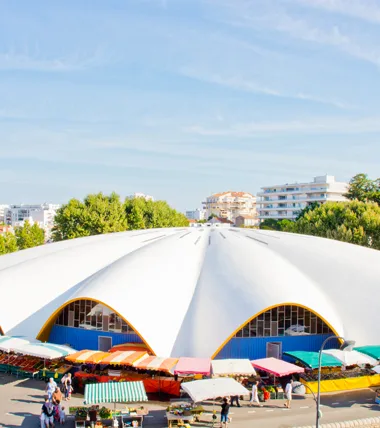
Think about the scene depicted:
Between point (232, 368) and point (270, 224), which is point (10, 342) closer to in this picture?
point (232, 368)

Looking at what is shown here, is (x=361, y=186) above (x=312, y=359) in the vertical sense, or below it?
above

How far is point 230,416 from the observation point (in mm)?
17594

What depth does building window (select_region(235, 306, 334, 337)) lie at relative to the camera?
2256 cm

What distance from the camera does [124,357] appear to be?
2053 cm

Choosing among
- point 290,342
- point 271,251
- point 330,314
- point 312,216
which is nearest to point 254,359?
point 290,342

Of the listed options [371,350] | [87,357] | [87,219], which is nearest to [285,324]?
[371,350]

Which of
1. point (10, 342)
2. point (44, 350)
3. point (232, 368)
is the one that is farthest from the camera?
point (10, 342)

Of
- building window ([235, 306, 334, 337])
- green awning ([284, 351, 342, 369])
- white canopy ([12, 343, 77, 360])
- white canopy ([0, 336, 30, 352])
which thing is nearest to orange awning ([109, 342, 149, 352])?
white canopy ([12, 343, 77, 360])

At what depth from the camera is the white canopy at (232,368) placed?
739 inches

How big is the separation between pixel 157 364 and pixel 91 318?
518 centimetres

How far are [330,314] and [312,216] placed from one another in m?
29.5

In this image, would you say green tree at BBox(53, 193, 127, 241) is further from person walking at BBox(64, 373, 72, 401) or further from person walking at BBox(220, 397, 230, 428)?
person walking at BBox(220, 397, 230, 428)

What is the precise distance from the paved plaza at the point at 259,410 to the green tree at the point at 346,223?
2601 cm

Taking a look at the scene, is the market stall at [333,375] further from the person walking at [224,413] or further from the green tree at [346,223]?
the green tree at [346,223]
